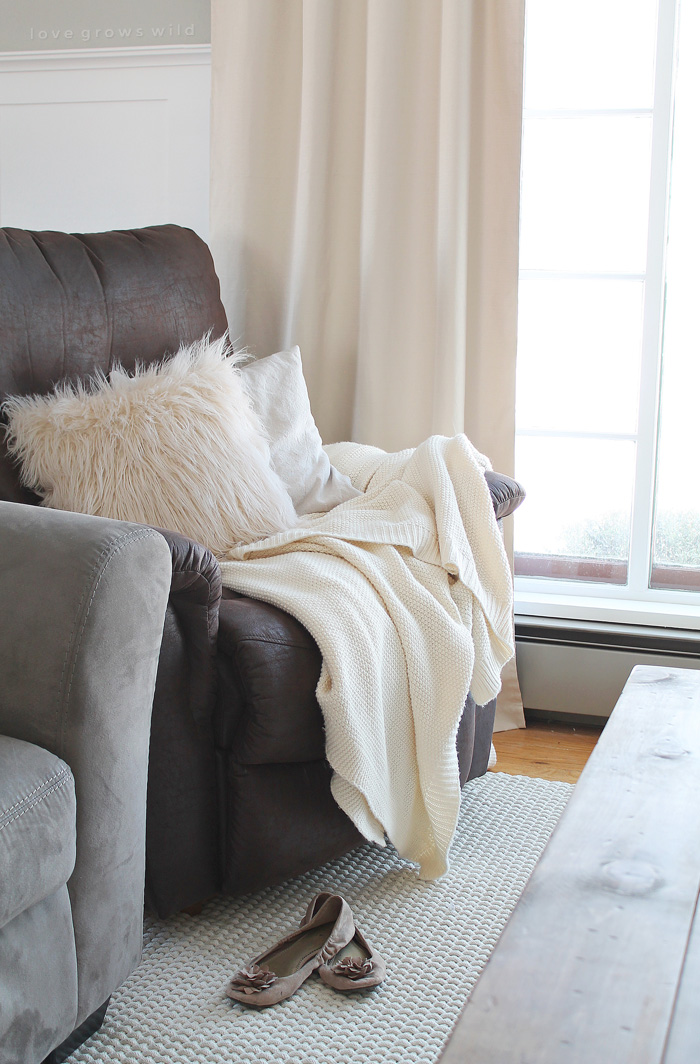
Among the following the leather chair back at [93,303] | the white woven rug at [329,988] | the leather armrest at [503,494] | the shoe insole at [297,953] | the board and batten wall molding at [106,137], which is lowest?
the white woven rug at [329,988]

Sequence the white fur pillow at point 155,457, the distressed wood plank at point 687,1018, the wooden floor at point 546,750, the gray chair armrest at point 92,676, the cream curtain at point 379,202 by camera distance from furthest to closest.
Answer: the cream curtain at point 379,202 < the wooden floor at point 546,750 < the white fur pillow at point 155,457 < the gray chair armrest at point 92,676 < the distressed wood plank at point 687,1018

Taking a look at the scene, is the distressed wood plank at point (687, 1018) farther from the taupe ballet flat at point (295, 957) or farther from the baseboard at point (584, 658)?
the baseboard at point (584, 658)

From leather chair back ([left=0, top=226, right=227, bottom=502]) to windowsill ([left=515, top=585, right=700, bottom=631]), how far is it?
3.46 ft

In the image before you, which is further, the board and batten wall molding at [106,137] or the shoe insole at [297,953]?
the board and batten wall molding at [106,137]

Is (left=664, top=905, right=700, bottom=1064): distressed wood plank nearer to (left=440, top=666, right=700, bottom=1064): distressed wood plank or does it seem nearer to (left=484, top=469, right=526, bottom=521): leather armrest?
(left=440, top=666, right=700, bottom=1064): distressed wood plank

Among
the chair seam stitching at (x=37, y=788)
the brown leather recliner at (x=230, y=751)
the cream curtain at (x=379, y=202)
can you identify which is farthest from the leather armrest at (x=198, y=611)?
the cream curtain at (x=379, y=202)

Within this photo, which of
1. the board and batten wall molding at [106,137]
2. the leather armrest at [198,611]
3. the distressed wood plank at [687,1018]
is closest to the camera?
the distressed wood plank at [687,1018]

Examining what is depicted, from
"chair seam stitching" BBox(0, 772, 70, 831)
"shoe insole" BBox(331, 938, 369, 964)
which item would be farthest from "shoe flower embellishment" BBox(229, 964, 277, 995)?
"chair seam stitching" BBox(0, 772, 70, 831)

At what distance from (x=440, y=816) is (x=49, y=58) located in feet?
7.75

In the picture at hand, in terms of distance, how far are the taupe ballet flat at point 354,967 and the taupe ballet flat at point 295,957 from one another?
0.5 inches

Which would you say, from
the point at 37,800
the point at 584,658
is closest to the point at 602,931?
the point at 37,800

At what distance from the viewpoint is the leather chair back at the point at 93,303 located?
182cm

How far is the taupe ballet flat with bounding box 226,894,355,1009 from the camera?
1252 mm

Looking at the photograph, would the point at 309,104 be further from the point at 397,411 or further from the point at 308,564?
the point at 308,564
